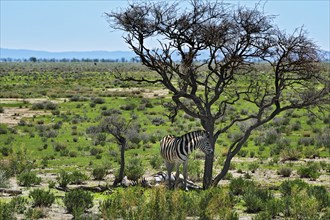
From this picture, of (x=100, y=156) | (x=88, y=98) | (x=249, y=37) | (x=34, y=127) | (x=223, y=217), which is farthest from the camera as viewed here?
(x=88, y=98)

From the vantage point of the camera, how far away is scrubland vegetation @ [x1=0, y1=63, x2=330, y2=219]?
45.2 ft

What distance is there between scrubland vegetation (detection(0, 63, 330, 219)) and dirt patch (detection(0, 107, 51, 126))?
0.29ft

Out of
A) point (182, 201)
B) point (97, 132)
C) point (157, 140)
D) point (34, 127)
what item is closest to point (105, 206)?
point (182, 201)

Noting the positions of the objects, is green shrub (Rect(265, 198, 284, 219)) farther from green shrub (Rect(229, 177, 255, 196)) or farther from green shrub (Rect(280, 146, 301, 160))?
green shrub (Rect(280, 146, 301, 160))

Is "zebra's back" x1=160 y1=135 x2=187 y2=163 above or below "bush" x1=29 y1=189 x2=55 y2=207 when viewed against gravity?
above

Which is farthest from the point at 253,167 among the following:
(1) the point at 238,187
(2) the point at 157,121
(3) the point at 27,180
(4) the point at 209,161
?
(2) the point at 157,121

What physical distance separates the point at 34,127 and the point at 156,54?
22.3 meters

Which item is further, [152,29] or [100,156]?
[100,156]

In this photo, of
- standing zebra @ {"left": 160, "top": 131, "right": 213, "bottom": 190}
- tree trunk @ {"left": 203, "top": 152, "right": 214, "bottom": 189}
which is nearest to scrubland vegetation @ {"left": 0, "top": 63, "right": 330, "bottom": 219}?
tree trunk @ {"left": 203, "top": 152, "right": 214, "bottom": 189}

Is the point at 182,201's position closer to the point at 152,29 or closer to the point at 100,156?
the point at 152,29

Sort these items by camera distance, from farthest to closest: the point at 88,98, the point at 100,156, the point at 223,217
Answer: the point at 88,98 → the point at 100,156 → the point at 223,217

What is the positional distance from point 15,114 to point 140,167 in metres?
28.1

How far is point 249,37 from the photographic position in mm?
18953

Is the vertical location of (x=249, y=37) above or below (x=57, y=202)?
above
